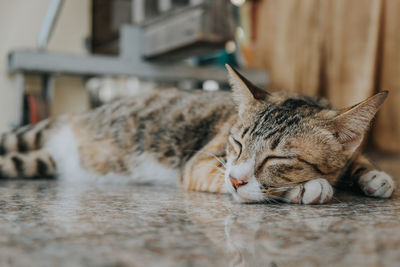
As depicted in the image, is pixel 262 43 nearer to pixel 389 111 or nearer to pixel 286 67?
pixel 286 67

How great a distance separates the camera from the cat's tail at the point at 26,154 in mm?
1747

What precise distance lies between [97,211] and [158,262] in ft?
1.44

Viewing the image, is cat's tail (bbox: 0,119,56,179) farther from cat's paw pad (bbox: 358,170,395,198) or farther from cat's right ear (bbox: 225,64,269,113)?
cat's paw pad (bbox: 358,170,395,198)

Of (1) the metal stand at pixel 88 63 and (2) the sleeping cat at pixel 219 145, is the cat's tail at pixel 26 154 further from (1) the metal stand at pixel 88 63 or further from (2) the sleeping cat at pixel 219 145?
(1) the metal stand at pixel 88 63

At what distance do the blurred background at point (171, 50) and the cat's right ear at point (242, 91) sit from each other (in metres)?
0.92

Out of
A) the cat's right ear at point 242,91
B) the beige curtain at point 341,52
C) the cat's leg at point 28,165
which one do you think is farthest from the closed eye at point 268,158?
the beige curtain at point 341,52

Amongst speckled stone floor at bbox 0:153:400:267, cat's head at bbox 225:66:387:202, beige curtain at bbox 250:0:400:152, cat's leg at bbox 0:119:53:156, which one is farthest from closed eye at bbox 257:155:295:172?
beige curtain at bbox 250:0:400:152

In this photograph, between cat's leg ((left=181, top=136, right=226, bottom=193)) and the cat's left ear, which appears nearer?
the cat's left ear

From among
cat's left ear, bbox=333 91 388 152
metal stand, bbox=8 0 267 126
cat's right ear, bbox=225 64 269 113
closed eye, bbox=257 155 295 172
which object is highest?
metal stand, bbox=8 0 267 126

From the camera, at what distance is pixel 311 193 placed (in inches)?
44.3

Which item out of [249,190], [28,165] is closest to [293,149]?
[249,190]

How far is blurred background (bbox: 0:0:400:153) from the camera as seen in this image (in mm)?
2581

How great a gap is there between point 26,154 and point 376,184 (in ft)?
4.83

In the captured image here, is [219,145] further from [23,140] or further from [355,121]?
[23,140]
